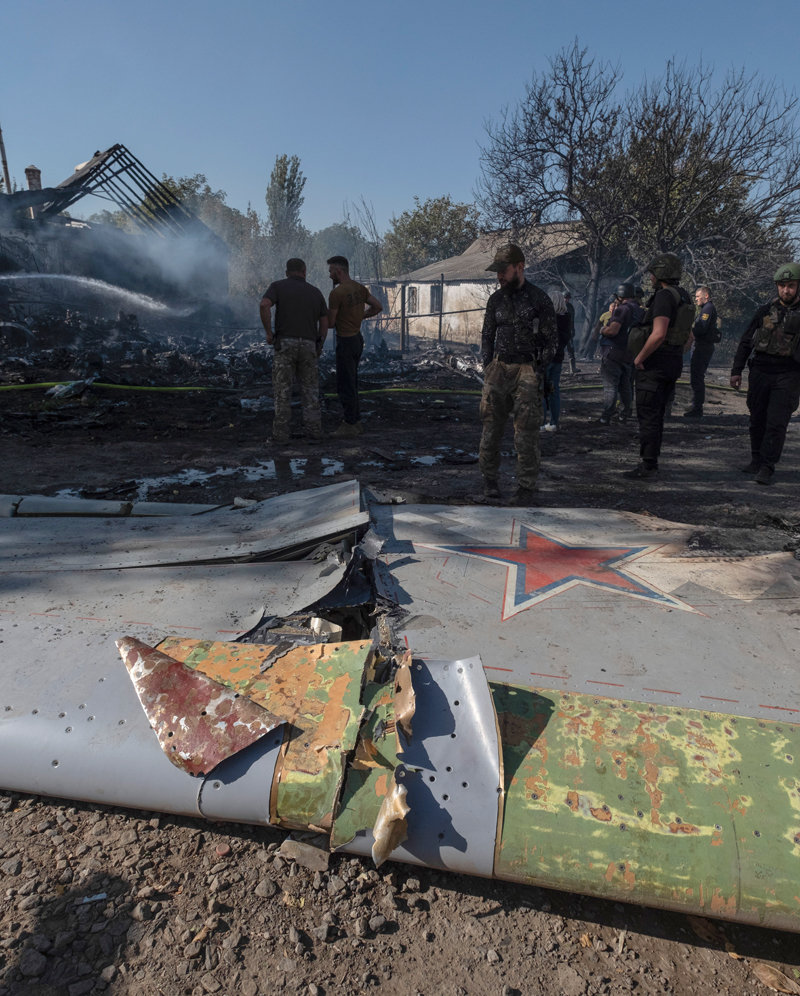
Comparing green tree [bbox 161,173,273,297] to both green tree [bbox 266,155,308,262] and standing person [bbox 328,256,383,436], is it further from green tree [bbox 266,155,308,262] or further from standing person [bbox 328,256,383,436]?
standing person [bbox 328,256,383,436]

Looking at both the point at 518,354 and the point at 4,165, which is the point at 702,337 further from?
the point at 4,165

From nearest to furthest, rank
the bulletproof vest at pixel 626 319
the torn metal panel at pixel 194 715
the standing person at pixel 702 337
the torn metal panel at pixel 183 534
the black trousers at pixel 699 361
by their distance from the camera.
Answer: the torn metal panel at pixel 194 715, the torn metal panel at pixel 183 534, the bulletproof vest at pixel 626 319, the standing person at pixel 702 337, the black trousers at pixel 699 361

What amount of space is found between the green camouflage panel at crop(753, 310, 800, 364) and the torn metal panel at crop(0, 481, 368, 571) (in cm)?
362

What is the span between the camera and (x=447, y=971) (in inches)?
59.2

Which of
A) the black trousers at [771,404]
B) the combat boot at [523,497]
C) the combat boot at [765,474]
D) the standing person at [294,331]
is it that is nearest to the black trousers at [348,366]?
the standing person at [294,331]

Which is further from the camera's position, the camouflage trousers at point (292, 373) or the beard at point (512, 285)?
the camouflage trousers at point (292, 373)

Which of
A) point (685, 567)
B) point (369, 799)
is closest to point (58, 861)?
point (369, 799)

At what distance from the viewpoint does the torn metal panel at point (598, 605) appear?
209 centimetres

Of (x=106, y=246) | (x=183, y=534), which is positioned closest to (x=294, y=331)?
(x=183, y=534)

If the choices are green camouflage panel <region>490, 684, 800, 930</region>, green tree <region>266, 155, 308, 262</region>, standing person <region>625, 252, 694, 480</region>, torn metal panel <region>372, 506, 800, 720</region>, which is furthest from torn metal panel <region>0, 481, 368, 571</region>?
green tree <region>266, 155, 308, 262</region>

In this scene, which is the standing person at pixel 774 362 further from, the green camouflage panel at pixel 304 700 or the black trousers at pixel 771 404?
the green camouflage panel at pixel 304 700

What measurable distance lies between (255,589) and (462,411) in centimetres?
737

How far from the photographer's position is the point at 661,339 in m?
4.80

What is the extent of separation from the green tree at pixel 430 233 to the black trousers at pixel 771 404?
1806 inches
